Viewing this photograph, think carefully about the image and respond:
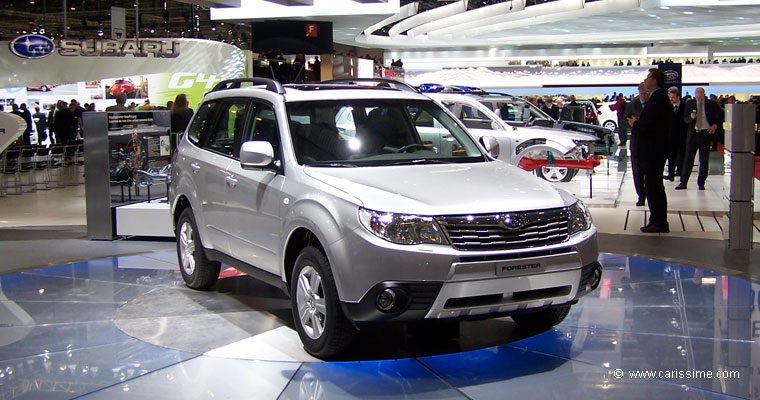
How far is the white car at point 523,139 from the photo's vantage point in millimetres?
15570

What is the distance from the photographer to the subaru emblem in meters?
20.6

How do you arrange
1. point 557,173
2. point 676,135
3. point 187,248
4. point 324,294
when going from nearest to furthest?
1. point 324,294
2. point 187,248
3. point 557,173
4. point 676,135

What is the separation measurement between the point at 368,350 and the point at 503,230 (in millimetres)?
1285

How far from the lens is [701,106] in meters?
15.5

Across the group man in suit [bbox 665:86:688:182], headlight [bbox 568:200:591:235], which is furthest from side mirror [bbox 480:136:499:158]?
man in suit [bbox 665:86:688:182]

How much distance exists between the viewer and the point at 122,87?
24.5 metres

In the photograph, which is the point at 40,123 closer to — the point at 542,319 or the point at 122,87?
the point at 122,87

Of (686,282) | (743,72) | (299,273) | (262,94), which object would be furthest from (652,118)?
(743,72)

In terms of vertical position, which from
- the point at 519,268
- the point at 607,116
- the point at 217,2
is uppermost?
the point at 217,2

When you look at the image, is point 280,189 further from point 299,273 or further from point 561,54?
point 561,54

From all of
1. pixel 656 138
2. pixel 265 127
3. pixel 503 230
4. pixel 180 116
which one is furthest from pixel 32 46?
pixel 503 230

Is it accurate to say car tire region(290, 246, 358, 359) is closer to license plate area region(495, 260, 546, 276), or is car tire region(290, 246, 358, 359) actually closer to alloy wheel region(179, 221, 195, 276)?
license plate area region(495, 260, 546, 276)

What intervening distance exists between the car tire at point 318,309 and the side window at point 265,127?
3.35 ft

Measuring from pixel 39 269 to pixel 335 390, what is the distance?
498cm
